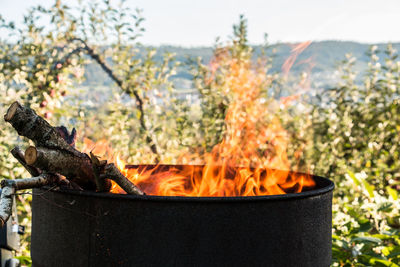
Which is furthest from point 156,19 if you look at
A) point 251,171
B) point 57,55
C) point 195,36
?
point 251,171

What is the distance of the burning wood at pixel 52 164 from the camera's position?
5.26 feet

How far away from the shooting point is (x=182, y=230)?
1.51 metres

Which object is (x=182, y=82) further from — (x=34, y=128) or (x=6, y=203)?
(x=6, y=203)

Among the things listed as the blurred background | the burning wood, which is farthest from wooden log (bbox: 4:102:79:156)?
the blurred background

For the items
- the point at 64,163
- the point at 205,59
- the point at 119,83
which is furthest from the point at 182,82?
the point at 64,163

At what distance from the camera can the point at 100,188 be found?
1.70 metres

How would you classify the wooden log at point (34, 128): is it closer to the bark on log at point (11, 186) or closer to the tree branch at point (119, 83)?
the bark on log at point (11, 186)

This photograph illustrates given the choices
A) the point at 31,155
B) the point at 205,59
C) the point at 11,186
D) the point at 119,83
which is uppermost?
the point at 205,59

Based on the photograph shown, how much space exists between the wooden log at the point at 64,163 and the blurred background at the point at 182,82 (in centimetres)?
215

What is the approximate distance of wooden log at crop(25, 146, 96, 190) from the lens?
62.6 inches

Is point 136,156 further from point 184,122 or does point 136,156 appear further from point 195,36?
point 195,36

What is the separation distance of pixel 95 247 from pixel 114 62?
308 centimetres

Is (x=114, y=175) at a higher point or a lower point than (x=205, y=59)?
lower

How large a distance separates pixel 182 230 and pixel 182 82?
126 inches
